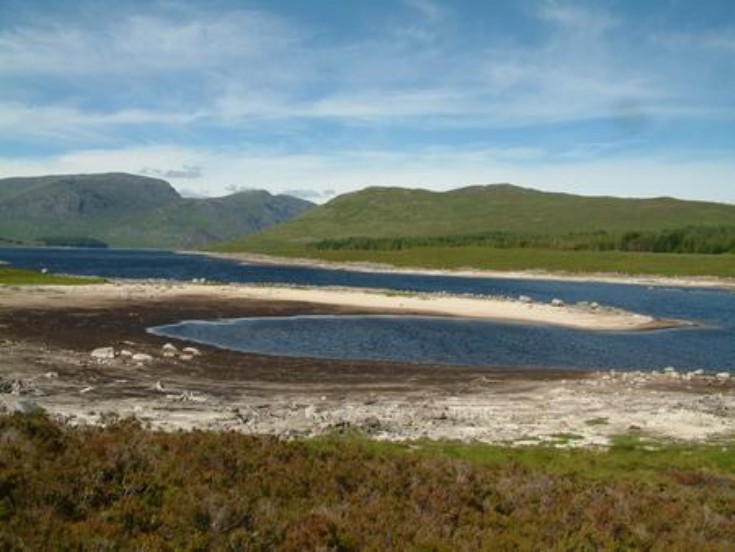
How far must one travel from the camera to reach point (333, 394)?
32875 millimetres

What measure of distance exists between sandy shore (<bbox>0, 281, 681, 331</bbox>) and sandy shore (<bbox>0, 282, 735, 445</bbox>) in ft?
72.8

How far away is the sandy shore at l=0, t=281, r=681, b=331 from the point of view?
73.2 metres

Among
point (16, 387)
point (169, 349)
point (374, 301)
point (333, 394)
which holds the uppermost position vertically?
point (16, 387)

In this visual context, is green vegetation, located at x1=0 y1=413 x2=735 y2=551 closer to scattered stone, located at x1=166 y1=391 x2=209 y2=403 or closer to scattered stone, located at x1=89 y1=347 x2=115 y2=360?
scattered stone, located at x1=166 y1=391 x2=209 y2=403

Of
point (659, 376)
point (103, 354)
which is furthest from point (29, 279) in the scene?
point (659, 376)

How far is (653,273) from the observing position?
169 metres

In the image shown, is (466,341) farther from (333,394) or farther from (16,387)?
(16,387)

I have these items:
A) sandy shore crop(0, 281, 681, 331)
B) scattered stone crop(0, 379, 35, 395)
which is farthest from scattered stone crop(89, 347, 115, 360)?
sandy shore crop(0, 281, 681, 331)

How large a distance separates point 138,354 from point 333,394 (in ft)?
43.0

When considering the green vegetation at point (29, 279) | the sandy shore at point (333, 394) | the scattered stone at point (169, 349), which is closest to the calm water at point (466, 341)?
the sandy shore at point (333, 394)

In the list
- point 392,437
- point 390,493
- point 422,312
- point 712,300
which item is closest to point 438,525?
point 390,493

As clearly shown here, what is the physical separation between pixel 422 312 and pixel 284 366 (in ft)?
125

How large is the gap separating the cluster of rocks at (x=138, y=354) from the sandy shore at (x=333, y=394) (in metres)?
0.17

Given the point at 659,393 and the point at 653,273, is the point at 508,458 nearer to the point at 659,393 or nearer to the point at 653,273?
the point at 659,393
